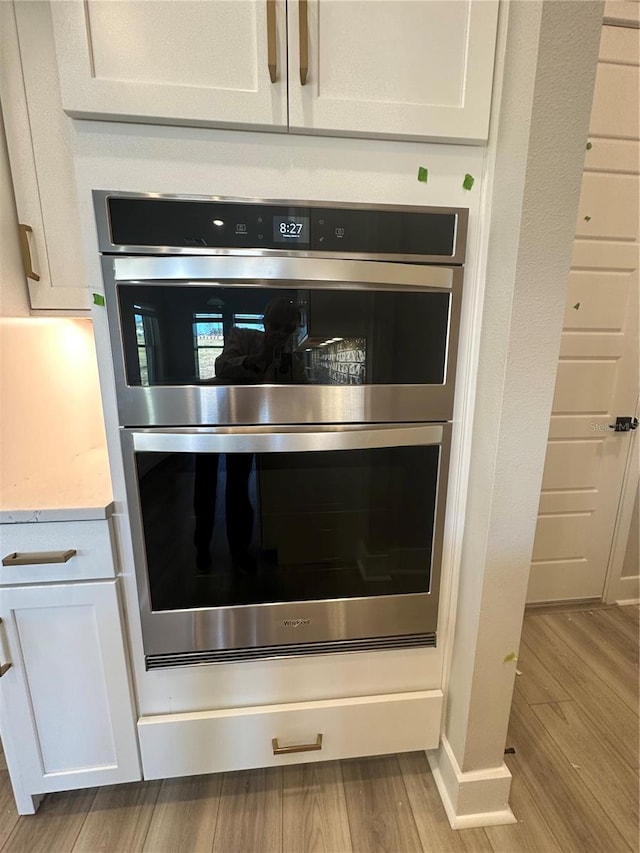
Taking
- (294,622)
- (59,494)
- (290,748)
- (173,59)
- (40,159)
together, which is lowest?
(290,748)

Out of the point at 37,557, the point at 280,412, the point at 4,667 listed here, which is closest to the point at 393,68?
the point at 280,412

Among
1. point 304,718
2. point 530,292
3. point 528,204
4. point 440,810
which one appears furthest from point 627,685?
point 528,204

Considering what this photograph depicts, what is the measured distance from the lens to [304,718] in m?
1.19

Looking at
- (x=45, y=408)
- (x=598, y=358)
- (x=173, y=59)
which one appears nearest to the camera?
(x=173, y=59)

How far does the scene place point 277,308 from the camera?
953 mm

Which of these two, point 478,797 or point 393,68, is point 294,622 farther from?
point 393,68

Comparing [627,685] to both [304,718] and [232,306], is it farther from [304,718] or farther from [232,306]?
[232,306]

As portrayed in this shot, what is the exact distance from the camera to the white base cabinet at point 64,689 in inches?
41.2

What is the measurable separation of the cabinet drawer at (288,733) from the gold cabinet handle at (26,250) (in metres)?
1.20

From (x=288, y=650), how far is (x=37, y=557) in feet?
2.21

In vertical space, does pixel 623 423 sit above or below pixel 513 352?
below

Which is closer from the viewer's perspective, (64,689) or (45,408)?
(64,689)

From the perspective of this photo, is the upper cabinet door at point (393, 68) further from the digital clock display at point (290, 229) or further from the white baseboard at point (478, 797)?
the white baseboard at point (478, 797)

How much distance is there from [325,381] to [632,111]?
5.84 feet
